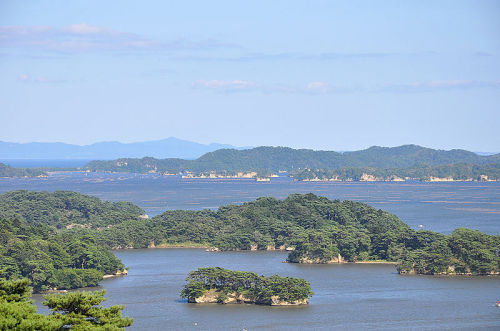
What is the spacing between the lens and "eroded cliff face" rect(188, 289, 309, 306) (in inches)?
1881

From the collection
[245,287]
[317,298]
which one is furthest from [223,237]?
[245,287]

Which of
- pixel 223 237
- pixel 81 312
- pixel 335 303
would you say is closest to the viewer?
pixel 81 312

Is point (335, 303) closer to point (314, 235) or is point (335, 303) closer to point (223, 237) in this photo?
point (314, 235)

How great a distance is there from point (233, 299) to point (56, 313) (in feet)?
79.1

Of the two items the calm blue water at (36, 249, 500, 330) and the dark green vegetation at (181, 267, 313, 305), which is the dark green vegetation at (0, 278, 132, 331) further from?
the dark green vegetation at (181, 267, 313, 305)

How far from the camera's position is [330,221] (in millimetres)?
81438

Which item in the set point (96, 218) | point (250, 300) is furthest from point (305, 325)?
point (96, 218)

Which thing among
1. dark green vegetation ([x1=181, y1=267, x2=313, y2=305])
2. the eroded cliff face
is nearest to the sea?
the eroded cliff face

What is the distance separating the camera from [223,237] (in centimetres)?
7519

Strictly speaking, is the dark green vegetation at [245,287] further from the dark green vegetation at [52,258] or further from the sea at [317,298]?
the dark green vegetation at [52,258]

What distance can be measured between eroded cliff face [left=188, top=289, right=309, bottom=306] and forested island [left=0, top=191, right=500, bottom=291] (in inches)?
366

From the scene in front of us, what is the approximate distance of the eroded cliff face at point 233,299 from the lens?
157 ft

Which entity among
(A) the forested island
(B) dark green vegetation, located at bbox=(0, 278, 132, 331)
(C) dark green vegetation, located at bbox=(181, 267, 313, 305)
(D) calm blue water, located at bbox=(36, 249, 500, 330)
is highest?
(B) dark green vegetation, located at bbox=(0, 278, 132, 331)

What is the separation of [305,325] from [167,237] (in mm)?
38103
